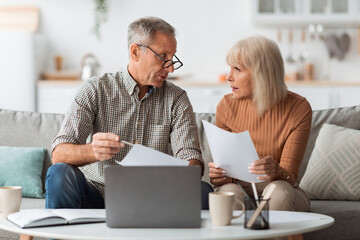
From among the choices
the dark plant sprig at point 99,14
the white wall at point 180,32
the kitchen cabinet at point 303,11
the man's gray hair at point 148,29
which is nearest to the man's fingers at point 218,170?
the man's gray hair at point 148,29

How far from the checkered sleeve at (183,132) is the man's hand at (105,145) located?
44 cm

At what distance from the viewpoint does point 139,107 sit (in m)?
2.31

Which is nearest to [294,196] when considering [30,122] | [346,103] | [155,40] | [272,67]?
[272,67]

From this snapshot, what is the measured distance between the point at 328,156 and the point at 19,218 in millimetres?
1462

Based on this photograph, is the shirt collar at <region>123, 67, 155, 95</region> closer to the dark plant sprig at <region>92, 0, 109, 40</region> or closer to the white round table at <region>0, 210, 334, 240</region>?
the white round table at <region>0, 210, 334, 240</region>

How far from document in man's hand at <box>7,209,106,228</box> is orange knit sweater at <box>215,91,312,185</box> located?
2.72 feet

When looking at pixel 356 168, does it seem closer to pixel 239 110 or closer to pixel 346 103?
pixel 239 110

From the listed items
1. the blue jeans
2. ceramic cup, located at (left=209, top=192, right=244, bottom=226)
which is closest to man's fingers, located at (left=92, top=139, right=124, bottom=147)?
the blue jeans

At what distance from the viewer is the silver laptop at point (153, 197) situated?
1.55 meters

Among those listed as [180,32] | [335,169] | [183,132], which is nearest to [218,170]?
[183,132]

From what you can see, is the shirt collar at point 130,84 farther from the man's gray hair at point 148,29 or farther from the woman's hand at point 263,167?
the woman's hand at point 263,167

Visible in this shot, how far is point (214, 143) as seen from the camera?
1865 millimetres

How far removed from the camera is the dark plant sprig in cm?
564

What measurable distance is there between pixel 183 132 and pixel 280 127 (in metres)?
0.39
